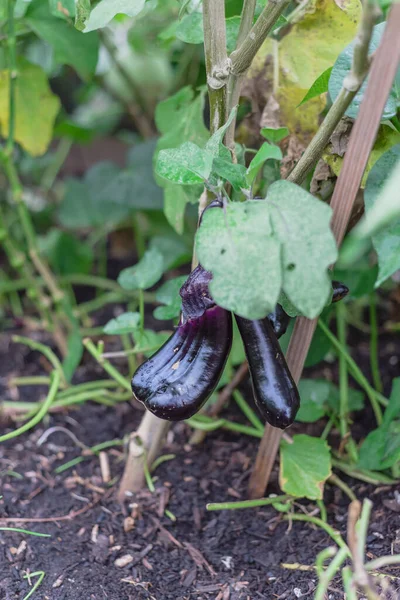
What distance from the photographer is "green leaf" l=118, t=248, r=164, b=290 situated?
3.20ft

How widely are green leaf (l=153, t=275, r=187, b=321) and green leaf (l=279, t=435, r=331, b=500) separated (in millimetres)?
263

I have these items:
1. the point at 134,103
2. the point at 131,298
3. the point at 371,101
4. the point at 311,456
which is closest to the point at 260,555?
the point at 311,456

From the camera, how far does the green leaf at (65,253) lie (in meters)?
1.62

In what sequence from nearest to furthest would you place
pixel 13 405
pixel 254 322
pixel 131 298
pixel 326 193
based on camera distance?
pixel 254 322, pixel 326 193, pixel 13 405, pixel 131 298

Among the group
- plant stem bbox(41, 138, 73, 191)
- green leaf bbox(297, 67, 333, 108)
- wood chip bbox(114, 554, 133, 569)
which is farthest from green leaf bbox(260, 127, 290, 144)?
plant stem bbox(41, 138, 73, 191)

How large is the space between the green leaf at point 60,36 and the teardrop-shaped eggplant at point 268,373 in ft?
2.15

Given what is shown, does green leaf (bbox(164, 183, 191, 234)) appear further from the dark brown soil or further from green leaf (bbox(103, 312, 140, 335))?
the dark brown soil

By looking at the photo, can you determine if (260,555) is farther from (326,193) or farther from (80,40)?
(80,40)

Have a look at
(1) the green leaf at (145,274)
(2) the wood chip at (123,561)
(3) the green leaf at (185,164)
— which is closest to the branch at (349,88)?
(3) the green leaf at (185,164)

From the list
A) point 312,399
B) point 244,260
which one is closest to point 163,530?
point 312,399

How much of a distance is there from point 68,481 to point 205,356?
0.46 metres

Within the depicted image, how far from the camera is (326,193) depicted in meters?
0.80

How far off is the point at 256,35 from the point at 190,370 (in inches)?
15.0

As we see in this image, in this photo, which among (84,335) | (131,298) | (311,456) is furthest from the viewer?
(131,298)
